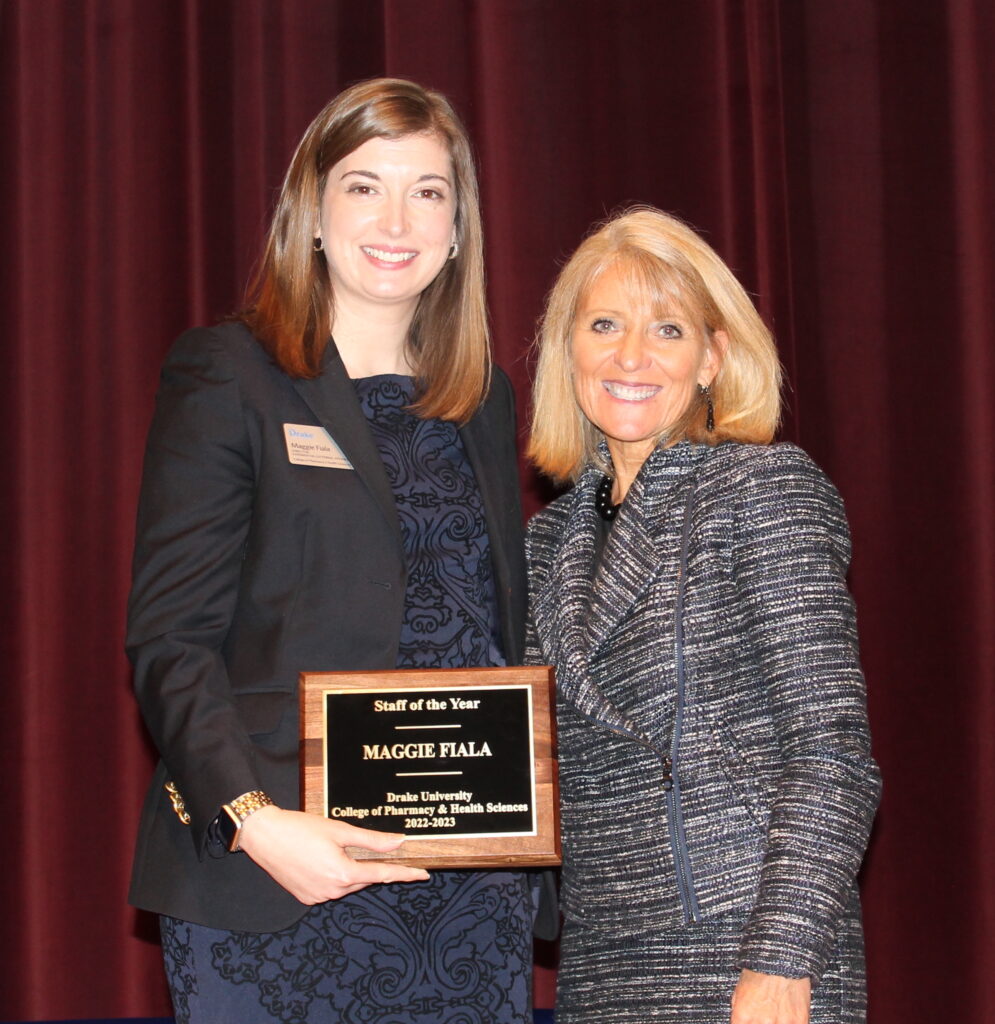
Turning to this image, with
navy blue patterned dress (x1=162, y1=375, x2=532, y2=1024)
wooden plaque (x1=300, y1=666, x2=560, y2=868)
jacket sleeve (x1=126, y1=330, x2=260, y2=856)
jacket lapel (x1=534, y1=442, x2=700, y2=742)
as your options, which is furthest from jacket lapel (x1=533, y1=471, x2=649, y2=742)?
jacket sleeve (x1=126, y1=330, x2=260, y2=856)

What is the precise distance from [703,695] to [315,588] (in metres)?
0.62

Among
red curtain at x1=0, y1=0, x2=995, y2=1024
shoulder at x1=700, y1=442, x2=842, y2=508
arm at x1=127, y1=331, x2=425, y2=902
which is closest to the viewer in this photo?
arm at x1=127, y1=331, x2=425, y2=902

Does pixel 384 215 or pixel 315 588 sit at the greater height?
pixel 384 215

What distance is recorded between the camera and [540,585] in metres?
2.48

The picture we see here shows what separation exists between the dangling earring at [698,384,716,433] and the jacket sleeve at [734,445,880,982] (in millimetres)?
320

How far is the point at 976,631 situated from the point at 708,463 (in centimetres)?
196

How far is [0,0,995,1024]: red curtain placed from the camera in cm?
396

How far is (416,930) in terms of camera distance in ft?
7.07

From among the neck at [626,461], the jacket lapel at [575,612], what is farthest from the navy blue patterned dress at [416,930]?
the neck at [626,461]

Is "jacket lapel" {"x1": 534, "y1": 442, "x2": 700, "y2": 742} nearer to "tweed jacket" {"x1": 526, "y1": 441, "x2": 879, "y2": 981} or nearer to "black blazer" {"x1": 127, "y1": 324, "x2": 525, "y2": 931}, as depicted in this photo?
"tweed jacket" {"x1": 526, "y1": 441, "x2": 879, "y2": 981}

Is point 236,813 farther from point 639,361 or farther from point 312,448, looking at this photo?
point 639,361

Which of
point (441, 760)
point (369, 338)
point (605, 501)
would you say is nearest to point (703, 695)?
point (441, 760)

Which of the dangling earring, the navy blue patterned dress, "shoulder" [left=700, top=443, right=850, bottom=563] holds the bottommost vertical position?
the navy blue patterned dress

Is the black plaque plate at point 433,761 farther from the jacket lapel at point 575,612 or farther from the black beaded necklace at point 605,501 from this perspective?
the black beaded necklace at point 605,501
